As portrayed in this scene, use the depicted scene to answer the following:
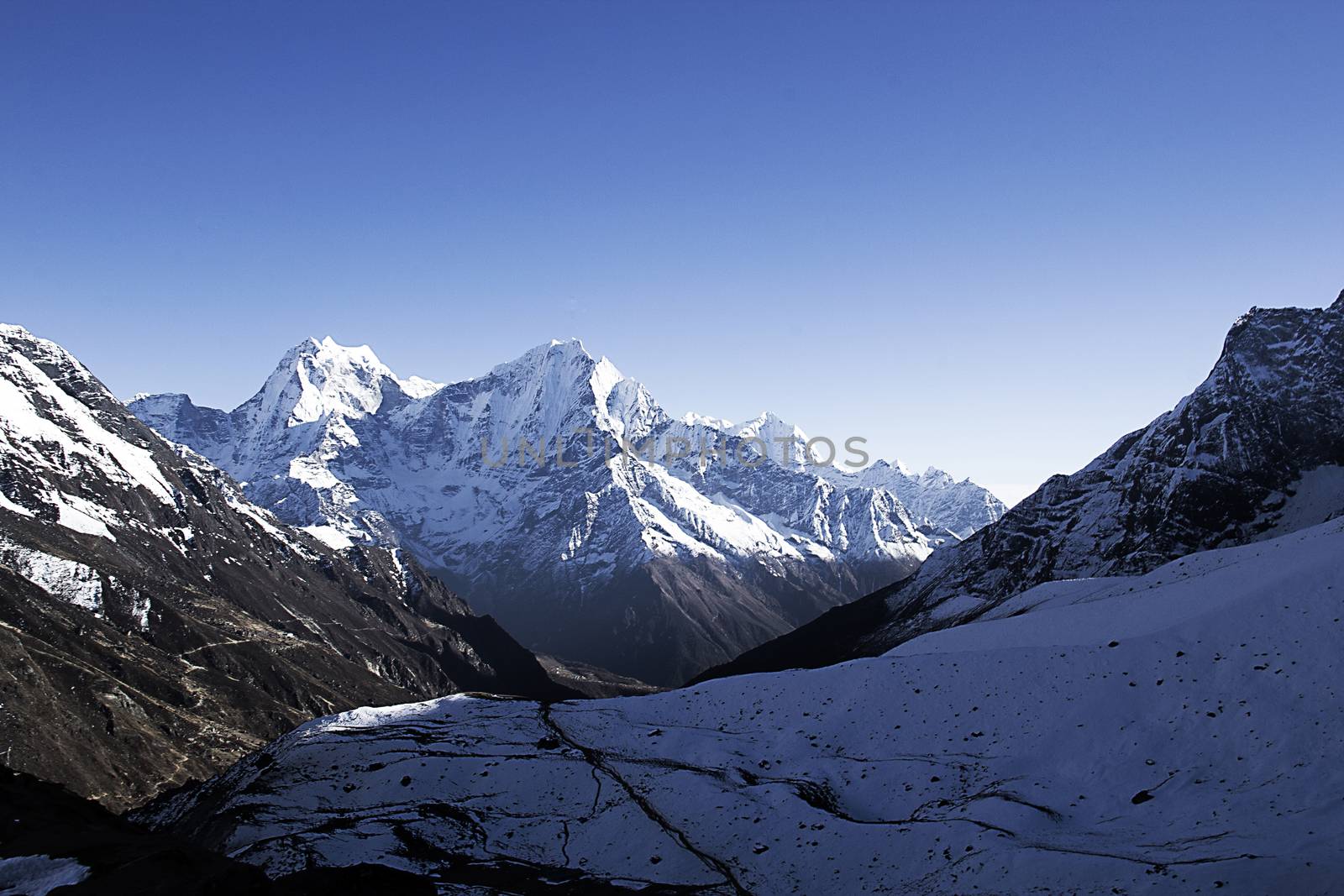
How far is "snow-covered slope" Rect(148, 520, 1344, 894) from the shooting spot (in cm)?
3234

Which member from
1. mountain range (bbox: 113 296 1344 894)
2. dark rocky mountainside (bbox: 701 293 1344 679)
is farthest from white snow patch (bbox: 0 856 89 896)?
dark rocky mountainside (bbox: 701 293 1344 679)

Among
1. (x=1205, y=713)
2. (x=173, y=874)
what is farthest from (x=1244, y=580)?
(x=173, y=874)

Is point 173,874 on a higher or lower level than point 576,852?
higher

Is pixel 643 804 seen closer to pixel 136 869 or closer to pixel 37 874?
pixel 136 869

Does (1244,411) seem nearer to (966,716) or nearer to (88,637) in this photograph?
(966,716)

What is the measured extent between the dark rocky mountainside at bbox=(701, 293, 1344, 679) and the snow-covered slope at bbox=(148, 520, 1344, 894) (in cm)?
11070

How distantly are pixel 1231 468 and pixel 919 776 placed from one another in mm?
153121

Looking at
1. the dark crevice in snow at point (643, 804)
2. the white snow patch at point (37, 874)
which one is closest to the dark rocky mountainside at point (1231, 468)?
the dark crevice in snow at point (643, 804)

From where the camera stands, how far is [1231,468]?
6329 inches

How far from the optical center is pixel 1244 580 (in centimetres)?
A: 5328

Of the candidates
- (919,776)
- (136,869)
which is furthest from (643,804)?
(136,869)

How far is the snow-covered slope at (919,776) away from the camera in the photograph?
106 ft

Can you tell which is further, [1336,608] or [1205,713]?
[1336,608]

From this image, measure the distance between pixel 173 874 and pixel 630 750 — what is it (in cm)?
3086
